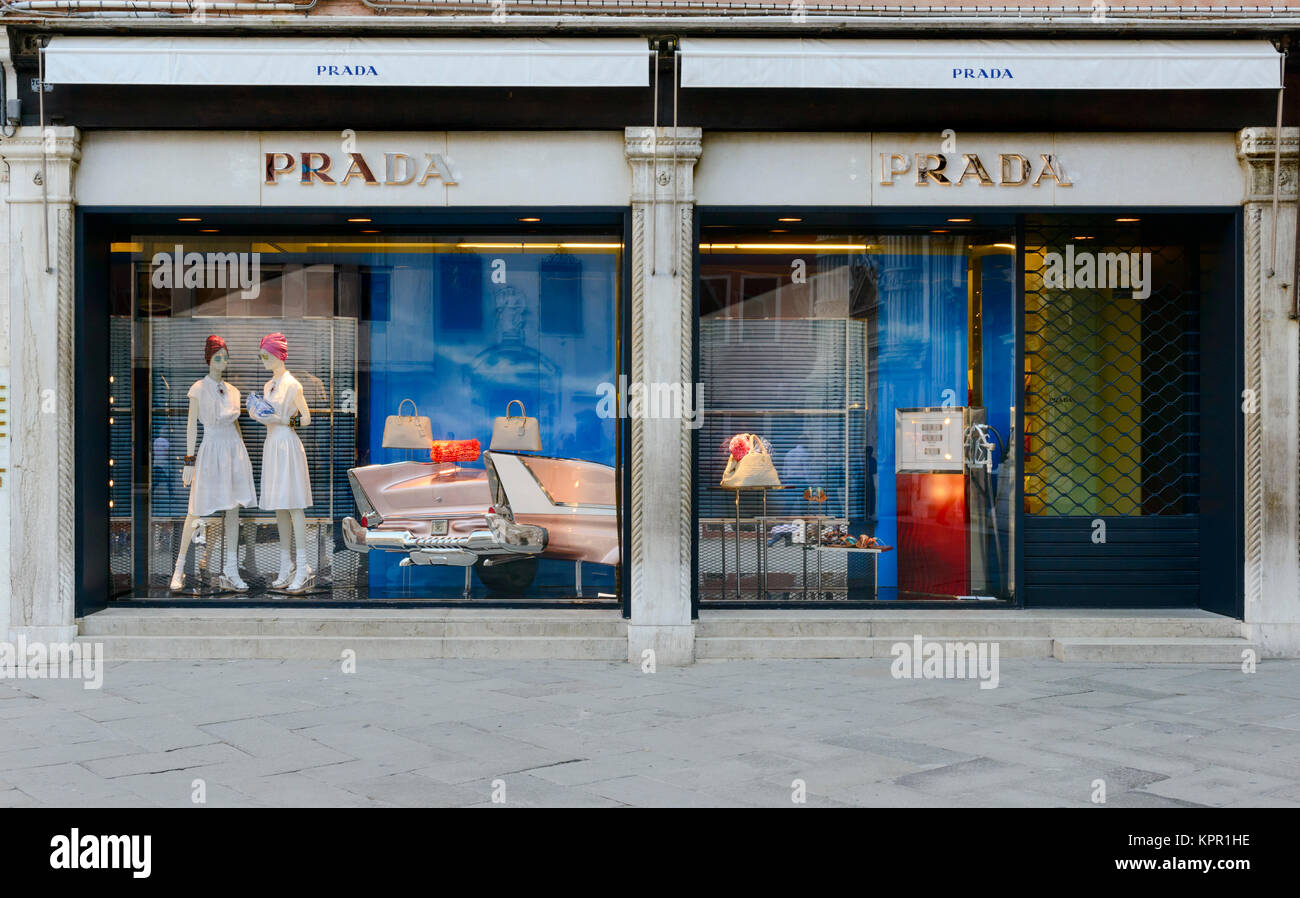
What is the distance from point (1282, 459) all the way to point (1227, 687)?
2.09 meters

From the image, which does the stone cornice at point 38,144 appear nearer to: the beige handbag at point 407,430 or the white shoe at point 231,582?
the beige handbag at point 407,430

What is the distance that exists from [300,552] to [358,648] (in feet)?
4.54

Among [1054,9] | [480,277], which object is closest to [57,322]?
[480,277]

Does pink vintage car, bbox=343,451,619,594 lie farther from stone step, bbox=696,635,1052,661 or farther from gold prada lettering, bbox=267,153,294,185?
gold prada lettering, bbox=267,153,294,185

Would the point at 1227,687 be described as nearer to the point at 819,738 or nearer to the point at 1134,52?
the point at 819,738

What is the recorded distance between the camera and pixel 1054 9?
945cm

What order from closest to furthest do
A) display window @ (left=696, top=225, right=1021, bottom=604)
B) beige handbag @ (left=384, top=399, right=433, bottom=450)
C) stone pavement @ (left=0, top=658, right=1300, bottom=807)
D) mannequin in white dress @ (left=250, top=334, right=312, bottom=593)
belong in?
stone pavement @ (left=0, top=658, right=1300, bottom=807), display window @ (left=696, top=225, right=1021, bottom=604), mannequin in white dress @ (left=250, top=334, right=312, bottom=593), beige handbag @ (left=384, top=399, right=433, bottom=450)

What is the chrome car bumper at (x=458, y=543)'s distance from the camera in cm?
1042

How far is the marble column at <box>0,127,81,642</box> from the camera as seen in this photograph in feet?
30.7

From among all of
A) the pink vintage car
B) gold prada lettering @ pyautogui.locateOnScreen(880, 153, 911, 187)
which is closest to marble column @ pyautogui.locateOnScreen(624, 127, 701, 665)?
the pink vintage car

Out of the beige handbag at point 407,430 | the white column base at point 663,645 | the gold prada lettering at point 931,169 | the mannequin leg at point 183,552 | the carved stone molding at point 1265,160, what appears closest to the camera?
the white column base at point 663,645

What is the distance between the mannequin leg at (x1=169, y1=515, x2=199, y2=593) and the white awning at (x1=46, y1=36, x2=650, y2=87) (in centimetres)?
352

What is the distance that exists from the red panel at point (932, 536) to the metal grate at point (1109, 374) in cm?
61

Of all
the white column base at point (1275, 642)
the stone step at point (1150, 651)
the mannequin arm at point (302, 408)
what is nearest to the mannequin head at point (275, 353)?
the mannequin arm at point (302, 408)
